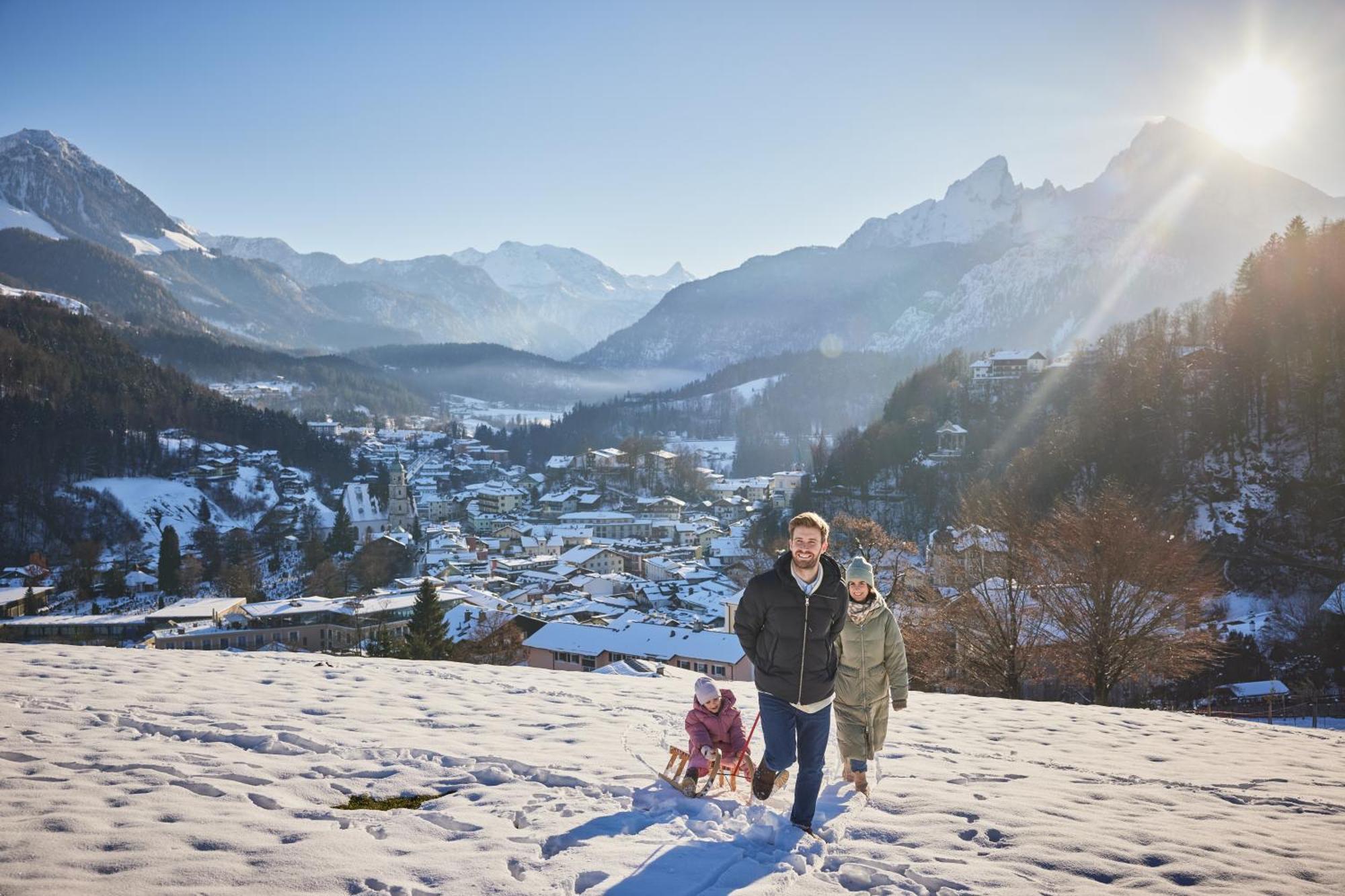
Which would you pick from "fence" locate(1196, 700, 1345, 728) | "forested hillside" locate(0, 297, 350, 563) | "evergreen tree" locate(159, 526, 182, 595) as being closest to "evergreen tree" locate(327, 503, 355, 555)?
"evergreen tree" locate(159, 526, 182, 595)

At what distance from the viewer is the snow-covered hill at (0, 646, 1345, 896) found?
139 inches

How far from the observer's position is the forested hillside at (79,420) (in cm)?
6725

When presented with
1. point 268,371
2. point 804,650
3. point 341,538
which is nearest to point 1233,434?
point 804,650

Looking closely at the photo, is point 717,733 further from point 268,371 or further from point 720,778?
point 268,371

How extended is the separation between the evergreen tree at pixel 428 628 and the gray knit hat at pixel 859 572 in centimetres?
2124

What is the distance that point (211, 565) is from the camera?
2260 inches

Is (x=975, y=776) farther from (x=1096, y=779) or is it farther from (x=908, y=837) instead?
(x=908, y=837)

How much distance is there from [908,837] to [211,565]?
6728 cm

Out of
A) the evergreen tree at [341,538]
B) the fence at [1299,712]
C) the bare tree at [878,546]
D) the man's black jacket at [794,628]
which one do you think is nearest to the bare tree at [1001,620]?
the bare tree at [878,546]

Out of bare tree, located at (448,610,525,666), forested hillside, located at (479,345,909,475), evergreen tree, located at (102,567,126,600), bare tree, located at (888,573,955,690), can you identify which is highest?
forested hillside, located at (479,345,909,475)

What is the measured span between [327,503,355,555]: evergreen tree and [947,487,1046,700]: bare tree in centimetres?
6152

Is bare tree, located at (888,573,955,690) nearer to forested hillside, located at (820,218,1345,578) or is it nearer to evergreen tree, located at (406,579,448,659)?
forested hillside, located at (820,218,1345,578)

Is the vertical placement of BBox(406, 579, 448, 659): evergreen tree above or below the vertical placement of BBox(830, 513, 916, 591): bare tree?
below

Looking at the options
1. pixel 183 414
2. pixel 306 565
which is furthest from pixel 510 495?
pixel 183 414
